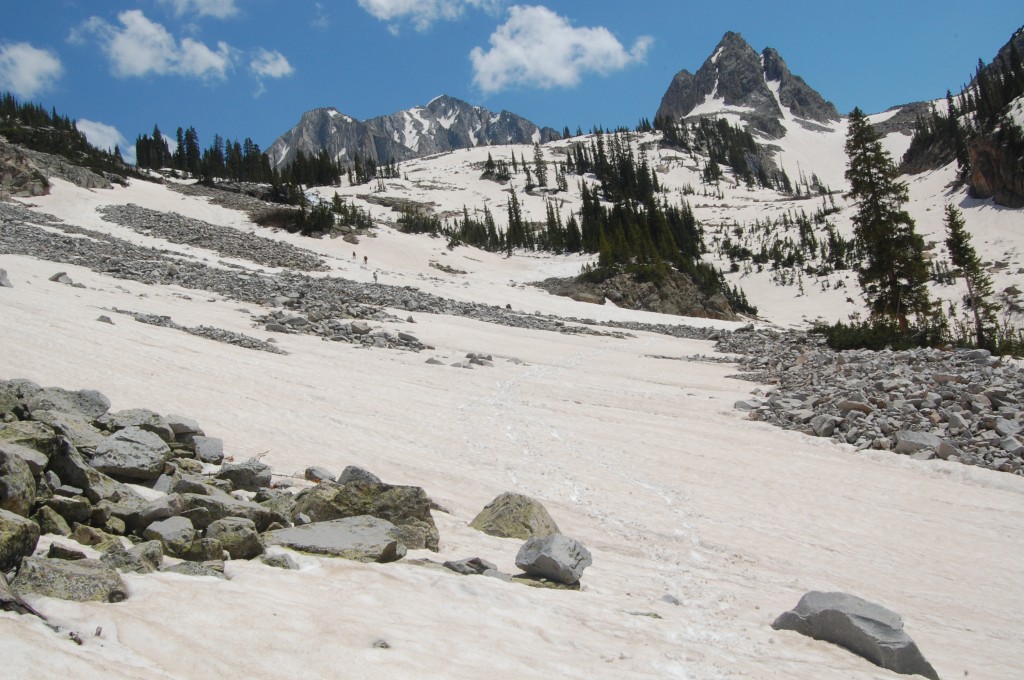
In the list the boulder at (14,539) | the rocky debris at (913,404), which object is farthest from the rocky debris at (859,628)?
the rocky debris at (913,404)

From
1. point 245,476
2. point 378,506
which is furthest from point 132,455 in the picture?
point 378,506

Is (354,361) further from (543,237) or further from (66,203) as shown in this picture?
(543,237)

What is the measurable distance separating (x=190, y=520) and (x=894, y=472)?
487 inches

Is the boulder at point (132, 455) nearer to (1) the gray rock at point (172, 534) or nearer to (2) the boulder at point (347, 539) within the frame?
(1) the gray rock at point (172, 534)

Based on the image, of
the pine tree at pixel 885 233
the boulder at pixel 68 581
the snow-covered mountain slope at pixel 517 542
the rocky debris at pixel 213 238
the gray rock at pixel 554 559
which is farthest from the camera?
the rocky debris at pixel 213 238

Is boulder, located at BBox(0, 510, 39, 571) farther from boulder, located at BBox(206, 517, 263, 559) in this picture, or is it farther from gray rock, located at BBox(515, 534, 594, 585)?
gray rock, located at BBox(515, 534, 594, 585)

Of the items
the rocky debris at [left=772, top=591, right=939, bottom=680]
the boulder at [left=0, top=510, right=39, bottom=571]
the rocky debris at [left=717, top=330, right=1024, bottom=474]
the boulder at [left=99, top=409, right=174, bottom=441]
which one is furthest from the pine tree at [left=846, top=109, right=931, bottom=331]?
the boulder at [left=0, top=510, right=39, bottom=571]

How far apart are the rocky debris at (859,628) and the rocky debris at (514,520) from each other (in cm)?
289

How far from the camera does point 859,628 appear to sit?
4828 mm

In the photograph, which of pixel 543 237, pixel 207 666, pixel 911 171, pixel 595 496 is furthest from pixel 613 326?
Result: pixel 911 171

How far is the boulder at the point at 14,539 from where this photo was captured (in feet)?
11.7

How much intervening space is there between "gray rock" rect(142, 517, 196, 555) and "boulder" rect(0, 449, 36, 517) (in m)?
0.83

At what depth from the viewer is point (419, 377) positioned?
18.6 m

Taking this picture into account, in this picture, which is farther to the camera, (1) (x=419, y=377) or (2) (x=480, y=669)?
(1) (x=419, y=377)
